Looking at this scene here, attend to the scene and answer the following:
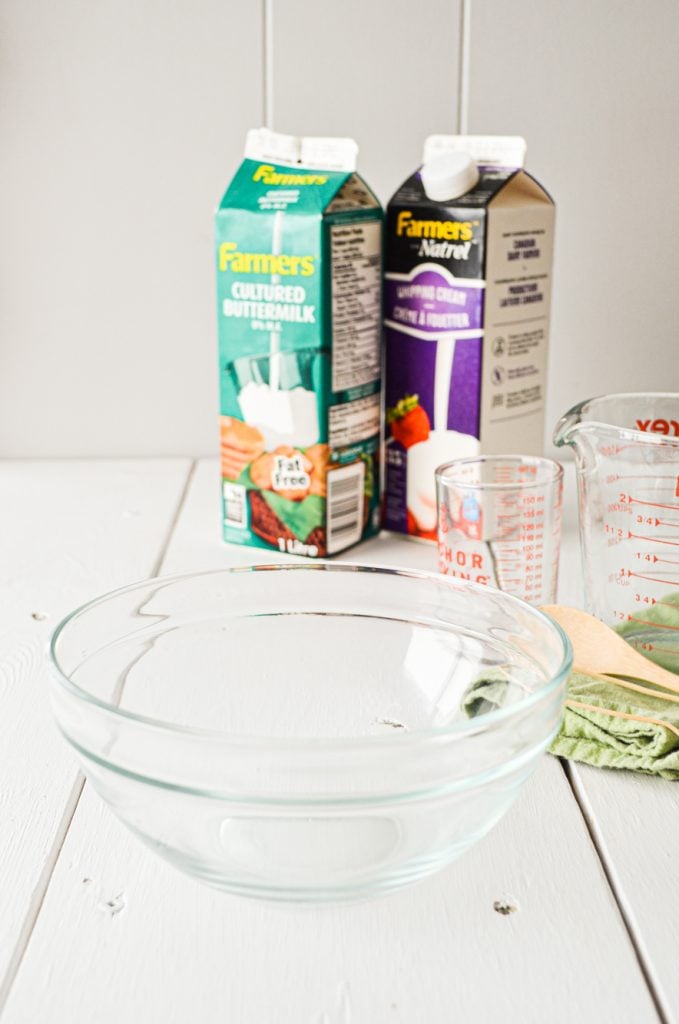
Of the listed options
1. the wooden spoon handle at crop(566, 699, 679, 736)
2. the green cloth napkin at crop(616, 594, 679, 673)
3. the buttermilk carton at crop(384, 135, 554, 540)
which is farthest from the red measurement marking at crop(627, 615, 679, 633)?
the buttermilk carton at crop(384, 135, 554, 540)

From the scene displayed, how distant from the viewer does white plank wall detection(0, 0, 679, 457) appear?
120 cm

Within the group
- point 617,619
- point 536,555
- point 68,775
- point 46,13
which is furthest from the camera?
point 46,13

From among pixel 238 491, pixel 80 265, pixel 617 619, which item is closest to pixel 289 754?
pixel 617 619

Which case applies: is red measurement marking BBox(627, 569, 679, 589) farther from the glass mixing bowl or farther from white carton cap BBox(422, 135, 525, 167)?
white carton cap BBox(422, 135, 525, 167)

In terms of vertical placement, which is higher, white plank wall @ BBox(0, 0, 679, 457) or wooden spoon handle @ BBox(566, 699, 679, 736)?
white plank wall @ BBox(0, 0, 679, 457)

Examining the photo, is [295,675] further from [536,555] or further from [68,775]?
[536,555]

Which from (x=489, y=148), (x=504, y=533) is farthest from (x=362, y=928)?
(x=489, y=148)

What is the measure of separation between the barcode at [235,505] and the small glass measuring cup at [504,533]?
191 mm

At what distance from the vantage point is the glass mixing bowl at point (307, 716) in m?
0.42

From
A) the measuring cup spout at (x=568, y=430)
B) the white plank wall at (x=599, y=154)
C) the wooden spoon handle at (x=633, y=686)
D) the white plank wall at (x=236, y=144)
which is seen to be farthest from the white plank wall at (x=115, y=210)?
the wooden spoon handle at (x=633, y=686)

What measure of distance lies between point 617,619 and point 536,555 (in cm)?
13

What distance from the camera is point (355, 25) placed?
1.21 m

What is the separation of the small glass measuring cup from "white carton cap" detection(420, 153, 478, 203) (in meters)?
0.22

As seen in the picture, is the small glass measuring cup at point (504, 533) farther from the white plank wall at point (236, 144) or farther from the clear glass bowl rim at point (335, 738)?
the white plank wall at point (236, 144)
